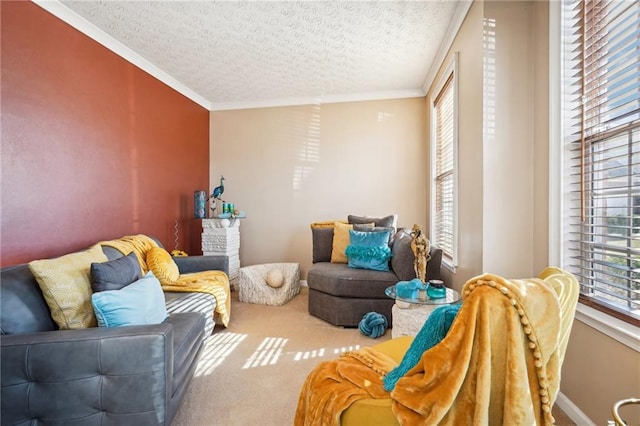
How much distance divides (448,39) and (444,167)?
1282 mm

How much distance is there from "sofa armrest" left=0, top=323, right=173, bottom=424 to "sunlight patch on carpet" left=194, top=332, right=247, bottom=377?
0.81 metres

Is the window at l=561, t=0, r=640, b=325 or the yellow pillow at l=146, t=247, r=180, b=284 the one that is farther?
the yellow pillow at l=146, t=247, r=180, b=284

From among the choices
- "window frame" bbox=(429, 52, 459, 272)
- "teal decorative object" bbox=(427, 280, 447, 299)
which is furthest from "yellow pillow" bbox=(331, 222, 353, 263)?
"teal decorative object" bbox=(427, 280, 447, 299)

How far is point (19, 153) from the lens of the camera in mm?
2057

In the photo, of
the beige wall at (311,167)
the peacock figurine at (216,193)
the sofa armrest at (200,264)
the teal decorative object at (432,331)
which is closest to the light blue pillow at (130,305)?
the sofa armrest at (200,264)

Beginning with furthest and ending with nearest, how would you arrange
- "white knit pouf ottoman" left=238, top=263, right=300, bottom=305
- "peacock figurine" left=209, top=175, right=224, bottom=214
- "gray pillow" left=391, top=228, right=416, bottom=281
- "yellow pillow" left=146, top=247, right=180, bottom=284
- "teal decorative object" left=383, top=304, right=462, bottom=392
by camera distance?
"peacock figurine" left=209, top=175, right=224, bottom=214 → "white knit pouf ottoman" left=238, top=263, right=300, bottom=305 → "gray pillow" left=391, top=228, right=416, bottom=281 → "yellow pillow" left=146, top=247, right=180, bottom=284 → "teal decorative object" left=383, top=304, right=462, bottom=392

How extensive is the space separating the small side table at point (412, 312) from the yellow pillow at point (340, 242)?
1340 mm

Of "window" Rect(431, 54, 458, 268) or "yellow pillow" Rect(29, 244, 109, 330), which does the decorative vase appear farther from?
"window" Rect(431, 54, 458, 268)

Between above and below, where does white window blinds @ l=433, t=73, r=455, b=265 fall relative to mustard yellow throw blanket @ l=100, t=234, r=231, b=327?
above

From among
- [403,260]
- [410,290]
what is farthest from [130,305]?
[403,260]

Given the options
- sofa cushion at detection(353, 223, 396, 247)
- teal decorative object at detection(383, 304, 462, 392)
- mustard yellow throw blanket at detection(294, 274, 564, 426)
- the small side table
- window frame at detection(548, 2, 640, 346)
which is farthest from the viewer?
sofa cushion at detection(353, 223, 396, 247)

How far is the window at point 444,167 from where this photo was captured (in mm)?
2961

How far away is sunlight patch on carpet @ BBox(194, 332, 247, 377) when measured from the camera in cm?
220

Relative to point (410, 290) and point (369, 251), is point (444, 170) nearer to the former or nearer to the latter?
point (369, 251)
